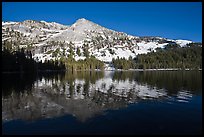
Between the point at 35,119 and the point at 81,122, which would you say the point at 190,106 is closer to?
the point at 81,122

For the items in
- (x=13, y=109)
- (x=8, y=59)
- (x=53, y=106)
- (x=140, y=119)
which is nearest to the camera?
(x=140, y=119)

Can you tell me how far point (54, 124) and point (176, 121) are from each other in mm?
14184

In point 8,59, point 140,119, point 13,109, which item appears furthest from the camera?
point 8,59

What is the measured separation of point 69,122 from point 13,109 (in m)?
12.5

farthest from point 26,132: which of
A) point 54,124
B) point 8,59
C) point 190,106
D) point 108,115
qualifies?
point 8,59

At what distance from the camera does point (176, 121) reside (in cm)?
3159

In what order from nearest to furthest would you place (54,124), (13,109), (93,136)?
(93,136) < (54,124) < (13,109)

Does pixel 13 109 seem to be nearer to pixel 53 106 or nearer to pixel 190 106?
pixel 53 106

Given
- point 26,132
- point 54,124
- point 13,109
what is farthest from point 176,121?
point 13,109

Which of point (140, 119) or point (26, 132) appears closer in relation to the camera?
point (26, 132)

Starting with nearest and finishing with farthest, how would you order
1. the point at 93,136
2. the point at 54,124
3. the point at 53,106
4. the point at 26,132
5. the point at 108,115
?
1. the point at 93,136
2. the point at 26,132
3. the point at 54,124
4. the point at 108,115
5. the point at 53,106

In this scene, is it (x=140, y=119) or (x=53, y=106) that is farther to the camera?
(x=53, y=106)

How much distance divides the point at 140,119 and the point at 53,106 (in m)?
16.2

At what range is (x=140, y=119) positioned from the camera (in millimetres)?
32469
